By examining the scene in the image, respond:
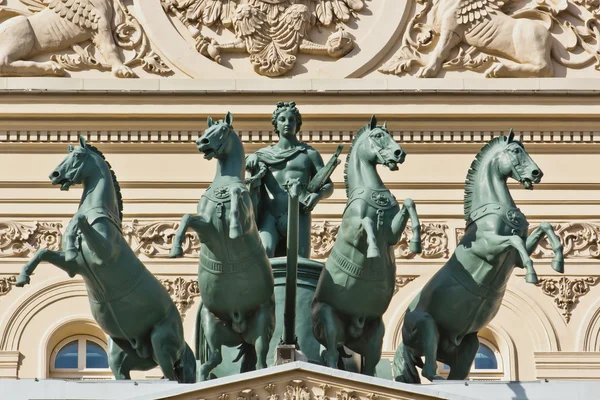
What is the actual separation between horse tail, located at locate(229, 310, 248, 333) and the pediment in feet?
3.30

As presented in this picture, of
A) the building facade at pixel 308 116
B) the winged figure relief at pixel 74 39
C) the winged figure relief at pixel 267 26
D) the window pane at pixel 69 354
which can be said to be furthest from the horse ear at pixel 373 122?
the winged figure relief at pixel 74 39

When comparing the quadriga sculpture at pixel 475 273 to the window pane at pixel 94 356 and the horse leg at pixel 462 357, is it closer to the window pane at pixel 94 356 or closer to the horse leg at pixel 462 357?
the horse leg at pixel 462 357

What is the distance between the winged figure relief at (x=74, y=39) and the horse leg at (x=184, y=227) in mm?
7869

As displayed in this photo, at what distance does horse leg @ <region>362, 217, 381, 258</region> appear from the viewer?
57.8 feet

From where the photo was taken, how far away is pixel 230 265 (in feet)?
58.0

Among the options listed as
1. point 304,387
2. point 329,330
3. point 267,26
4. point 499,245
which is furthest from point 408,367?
point 267,26

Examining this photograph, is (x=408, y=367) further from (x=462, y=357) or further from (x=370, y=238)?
(x=370, y=238)

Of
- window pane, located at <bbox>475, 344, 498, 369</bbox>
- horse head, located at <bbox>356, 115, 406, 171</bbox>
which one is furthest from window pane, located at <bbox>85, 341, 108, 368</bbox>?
horse head, located at <bbox>356, 115, 406, 171</bbox>

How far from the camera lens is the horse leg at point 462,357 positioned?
18484 mm

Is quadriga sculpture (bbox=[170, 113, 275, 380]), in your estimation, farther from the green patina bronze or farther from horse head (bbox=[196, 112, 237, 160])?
the green patina bronze

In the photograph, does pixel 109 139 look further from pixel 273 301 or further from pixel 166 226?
pixel 273 301

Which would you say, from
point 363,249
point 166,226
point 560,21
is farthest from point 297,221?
point 560,21

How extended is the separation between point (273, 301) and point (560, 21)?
8471 millimetres

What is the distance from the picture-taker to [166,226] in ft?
80.4
